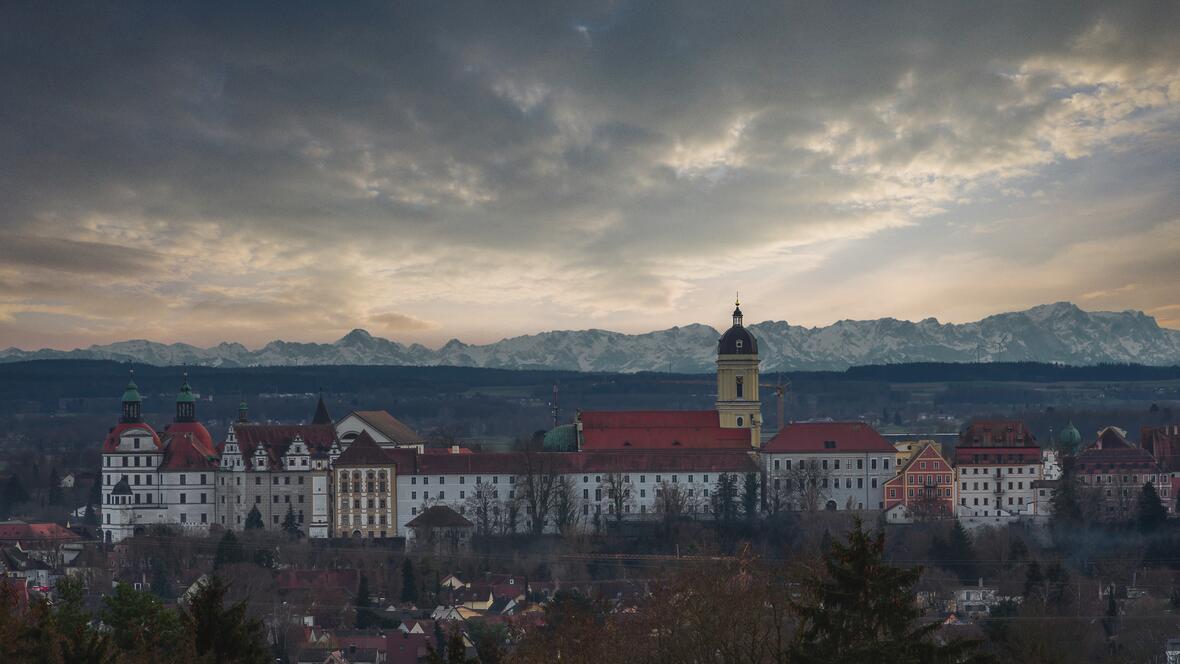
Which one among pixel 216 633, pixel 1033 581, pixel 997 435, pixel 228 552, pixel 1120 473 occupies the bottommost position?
pixel 1033 581

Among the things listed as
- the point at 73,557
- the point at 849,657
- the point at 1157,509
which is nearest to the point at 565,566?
the point at 73,557

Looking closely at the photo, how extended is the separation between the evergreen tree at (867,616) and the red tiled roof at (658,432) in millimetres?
88319

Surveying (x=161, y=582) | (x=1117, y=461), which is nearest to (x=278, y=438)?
(x=161, y=582)

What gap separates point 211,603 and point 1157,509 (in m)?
83.7

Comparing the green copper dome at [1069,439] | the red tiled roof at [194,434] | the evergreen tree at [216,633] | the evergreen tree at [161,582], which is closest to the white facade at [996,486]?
the green copper dome at [1069,439]

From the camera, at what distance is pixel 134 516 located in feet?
360

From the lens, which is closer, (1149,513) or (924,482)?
(1149,513)

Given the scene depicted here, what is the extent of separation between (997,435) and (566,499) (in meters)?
32.7

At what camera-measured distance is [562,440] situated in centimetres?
11888

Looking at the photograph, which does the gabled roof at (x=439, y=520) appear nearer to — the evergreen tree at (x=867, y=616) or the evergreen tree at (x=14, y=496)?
the evergreen tree at (x=14, y=496)

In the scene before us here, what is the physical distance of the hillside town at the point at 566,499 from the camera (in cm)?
9569

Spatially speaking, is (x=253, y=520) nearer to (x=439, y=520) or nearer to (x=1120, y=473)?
(x=439, y=520)

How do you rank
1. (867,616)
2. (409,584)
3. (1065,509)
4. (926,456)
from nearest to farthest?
(867,616) < (409,584) < (1065,509) < (926,456)

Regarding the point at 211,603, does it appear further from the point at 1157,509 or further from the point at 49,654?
the point at 1157,509
